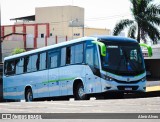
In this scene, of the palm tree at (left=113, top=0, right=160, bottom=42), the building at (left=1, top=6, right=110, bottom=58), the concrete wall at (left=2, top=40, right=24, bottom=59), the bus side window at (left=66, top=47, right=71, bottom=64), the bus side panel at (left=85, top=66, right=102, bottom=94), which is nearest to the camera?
the bus side panel at (left=85, top=66, right=102, bottom=94)

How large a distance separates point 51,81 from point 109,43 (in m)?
5.35

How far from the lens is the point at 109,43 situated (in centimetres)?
2189

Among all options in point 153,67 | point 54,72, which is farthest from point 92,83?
point 153,67

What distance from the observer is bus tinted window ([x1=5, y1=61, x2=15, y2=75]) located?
30519mm

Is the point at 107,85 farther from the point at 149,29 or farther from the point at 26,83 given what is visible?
the point at 149,29

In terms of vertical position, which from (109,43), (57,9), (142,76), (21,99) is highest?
(57,9)

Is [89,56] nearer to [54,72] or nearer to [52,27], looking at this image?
[54,72]

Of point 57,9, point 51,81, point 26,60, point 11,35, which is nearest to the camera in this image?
point 51,81

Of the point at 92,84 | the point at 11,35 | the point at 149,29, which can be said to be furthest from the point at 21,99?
the point at 11,35

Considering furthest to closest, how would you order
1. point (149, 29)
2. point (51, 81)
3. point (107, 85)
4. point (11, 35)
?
point (11, 35) < point (149, 29) < point (51, 81) < point (107, 85)

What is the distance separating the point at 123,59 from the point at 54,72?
4.90 metres

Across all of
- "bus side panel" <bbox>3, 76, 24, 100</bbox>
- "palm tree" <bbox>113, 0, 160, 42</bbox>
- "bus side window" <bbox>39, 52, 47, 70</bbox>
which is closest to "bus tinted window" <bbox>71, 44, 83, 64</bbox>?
"bus side window" <bbox>39, 52, 47, 70</bbox>

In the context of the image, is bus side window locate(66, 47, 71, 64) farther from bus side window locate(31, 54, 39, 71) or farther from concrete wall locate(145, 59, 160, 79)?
concrete wall locate(145, 59, 160, 79)

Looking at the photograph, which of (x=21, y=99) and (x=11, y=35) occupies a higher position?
(x=11, y=35)
